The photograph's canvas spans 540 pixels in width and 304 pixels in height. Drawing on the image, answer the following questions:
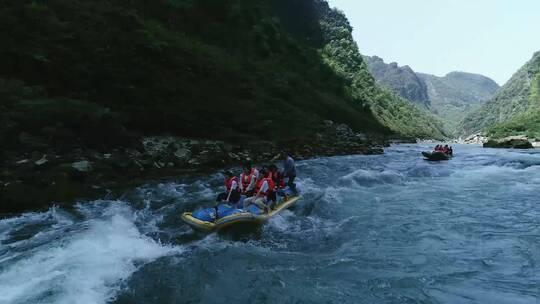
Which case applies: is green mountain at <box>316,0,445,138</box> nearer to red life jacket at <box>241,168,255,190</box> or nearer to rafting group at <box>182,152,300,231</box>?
rafting group at <box>182,152,300,231</box>

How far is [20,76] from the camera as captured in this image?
24.5 meters

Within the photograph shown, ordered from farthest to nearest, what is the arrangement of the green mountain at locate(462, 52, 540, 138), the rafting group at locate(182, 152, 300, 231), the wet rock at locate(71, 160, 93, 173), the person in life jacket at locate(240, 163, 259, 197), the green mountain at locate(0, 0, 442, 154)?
the green mountain at locate(462, 52, 540, 138)
the green mountain at locate(0, 0, 442, 154)
the wet rock at locate(71, 160, 93, 173)
the person in life jacket at locate(240, 163, 259, 197)
the rafting group at locate(182, 152, 300, 231)

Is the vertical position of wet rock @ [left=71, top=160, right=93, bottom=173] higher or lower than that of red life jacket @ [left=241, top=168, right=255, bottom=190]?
lower

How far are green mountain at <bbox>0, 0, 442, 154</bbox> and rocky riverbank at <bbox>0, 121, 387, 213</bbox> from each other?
107 cm

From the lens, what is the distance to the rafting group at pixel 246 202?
13.0 metres

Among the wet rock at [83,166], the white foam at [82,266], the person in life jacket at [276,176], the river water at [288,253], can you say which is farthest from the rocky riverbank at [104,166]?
the person in life jacket at [276,176]

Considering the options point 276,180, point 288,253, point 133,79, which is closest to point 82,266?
point 288,253

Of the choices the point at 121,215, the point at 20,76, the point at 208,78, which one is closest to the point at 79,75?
the point at 20,76

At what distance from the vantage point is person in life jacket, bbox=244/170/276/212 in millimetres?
14609

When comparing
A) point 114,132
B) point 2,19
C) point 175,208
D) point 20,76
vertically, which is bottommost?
point 175,208

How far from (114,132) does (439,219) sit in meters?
16.8

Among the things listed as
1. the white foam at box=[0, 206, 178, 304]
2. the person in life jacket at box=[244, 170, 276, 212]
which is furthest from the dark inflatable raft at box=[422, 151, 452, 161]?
the white foam at box=[0, 206, 178, 304]

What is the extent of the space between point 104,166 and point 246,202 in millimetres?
8737

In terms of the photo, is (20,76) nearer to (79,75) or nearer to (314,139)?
(79,75)
